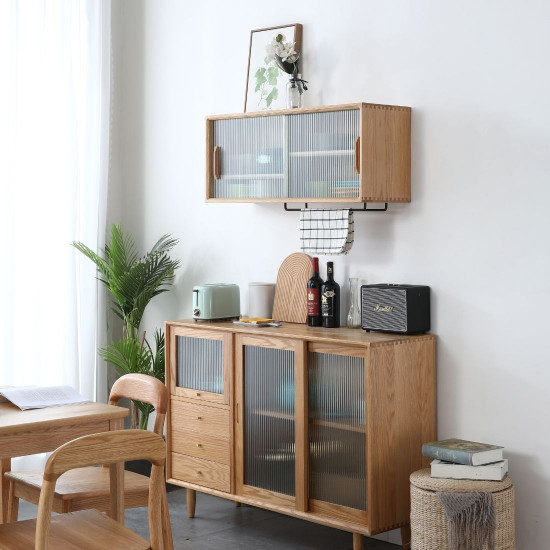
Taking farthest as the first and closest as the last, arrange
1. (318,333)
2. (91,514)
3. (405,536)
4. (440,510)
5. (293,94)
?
(293,94), (318,333), (405,536), (440,510), (91,514)

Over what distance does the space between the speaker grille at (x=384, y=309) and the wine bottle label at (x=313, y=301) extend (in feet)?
0.95

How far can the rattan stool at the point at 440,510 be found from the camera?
11.9ft

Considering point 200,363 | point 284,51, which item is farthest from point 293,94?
point 200,363

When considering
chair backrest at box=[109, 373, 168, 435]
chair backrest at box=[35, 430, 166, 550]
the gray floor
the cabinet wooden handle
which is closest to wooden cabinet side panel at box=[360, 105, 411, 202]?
the cabinet wooden handle

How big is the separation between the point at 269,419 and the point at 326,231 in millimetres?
930

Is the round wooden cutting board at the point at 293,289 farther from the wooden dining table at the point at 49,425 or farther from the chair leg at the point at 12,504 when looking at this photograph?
the chair leg at the point at 12,504

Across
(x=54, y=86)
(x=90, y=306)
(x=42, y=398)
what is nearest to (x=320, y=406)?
(x=42, y=398)

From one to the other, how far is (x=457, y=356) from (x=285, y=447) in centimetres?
90

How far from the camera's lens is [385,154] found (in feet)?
13.5

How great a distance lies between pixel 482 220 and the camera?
400 cm

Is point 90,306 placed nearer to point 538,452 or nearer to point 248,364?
point 248,364

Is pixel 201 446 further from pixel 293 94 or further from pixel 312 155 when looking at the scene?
pixel 293 94

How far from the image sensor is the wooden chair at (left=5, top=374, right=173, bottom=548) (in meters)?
3.39

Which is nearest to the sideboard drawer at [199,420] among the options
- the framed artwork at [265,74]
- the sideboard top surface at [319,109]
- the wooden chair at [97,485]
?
the wooden chair at [97,485]
